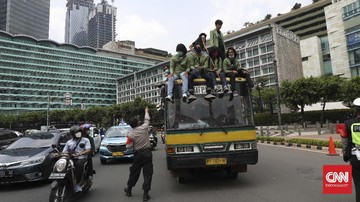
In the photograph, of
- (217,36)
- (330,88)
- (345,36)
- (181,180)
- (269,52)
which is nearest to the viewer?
(181,180)

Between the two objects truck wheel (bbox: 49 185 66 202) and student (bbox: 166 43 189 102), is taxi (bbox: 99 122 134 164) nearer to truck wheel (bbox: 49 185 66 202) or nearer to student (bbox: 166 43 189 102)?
student (bbox: 166 43 189 102)

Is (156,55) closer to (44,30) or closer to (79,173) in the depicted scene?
(44,30)

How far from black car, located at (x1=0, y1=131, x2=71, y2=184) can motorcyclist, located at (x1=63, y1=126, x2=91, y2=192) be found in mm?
2075

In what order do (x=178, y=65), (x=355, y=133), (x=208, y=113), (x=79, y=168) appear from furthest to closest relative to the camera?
(x=178, y=65)
(x=208, y=113)
(x=79, y=168)
(x=355, y=133)

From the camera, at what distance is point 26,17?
15188cm

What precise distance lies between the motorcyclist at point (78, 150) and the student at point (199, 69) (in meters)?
2.67

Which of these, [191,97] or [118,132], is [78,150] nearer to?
[191,97]

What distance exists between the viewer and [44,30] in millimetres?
161000

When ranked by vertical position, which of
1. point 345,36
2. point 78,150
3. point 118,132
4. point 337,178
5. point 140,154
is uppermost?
point 345,36

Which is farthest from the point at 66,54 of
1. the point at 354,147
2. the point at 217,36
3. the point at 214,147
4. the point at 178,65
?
the point at 354,147

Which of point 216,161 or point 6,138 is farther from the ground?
point 6,138

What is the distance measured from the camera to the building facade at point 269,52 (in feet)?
264

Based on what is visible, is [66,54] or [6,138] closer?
[6,138]

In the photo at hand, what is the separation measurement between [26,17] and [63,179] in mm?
170582
